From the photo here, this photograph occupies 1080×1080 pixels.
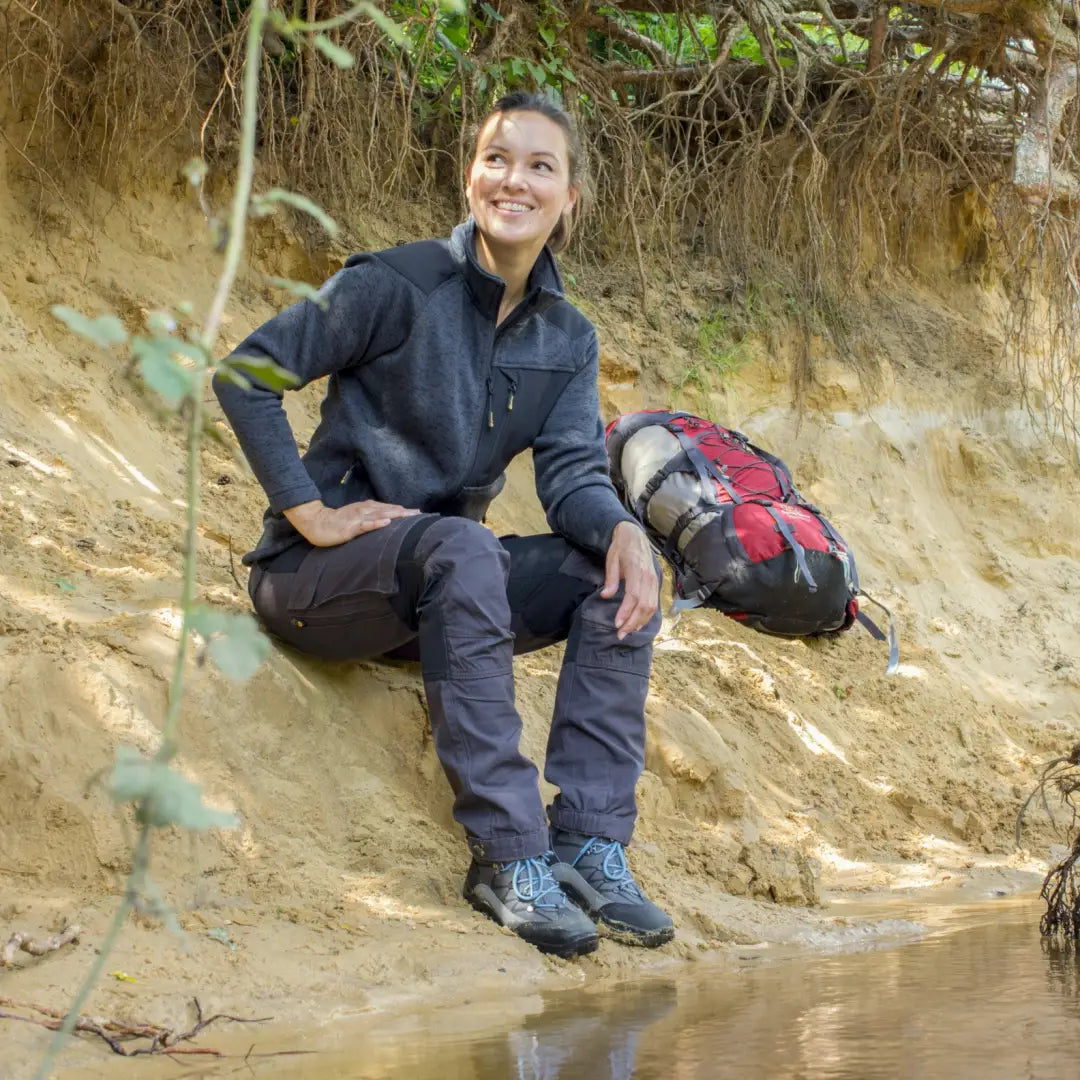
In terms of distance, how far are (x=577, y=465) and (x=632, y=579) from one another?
432mm

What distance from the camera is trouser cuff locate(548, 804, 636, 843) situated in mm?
2965

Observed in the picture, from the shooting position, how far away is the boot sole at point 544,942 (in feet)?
8.87

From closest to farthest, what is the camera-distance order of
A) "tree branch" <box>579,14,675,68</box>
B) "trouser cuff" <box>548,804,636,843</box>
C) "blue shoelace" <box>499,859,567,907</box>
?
1. "blue shoelace" <box>499,859,567,907</box>
2. "trouser cuff" <box>548,804,636,843</box>
3. "tree branch" <box>579,14,675,68</box>

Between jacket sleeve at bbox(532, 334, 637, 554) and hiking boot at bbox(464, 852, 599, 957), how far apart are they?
771mm

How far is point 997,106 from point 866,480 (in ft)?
5.97

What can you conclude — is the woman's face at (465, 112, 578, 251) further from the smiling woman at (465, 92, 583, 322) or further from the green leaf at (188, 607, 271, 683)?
the green leaf at (188, 607, 271, 683)

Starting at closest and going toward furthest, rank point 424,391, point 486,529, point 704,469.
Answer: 1. point 486,529
2. point 424,391
3. point 704,469

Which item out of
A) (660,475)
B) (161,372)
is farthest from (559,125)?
(161,372)

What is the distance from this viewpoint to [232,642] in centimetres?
106

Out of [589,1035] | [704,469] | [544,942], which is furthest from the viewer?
[704,469]

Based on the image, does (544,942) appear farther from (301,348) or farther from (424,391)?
(301,348)

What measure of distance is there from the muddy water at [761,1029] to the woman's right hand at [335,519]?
1.02m

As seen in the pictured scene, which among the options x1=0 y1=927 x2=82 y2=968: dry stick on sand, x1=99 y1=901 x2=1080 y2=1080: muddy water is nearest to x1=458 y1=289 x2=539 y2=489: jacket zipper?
x1=99 y1=901 x2=1080 y2=1080: muddy water

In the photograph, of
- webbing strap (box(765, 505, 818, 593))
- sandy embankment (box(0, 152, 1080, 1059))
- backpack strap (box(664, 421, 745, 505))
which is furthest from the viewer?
backpack strap (box(664, 421, 745, 505))
